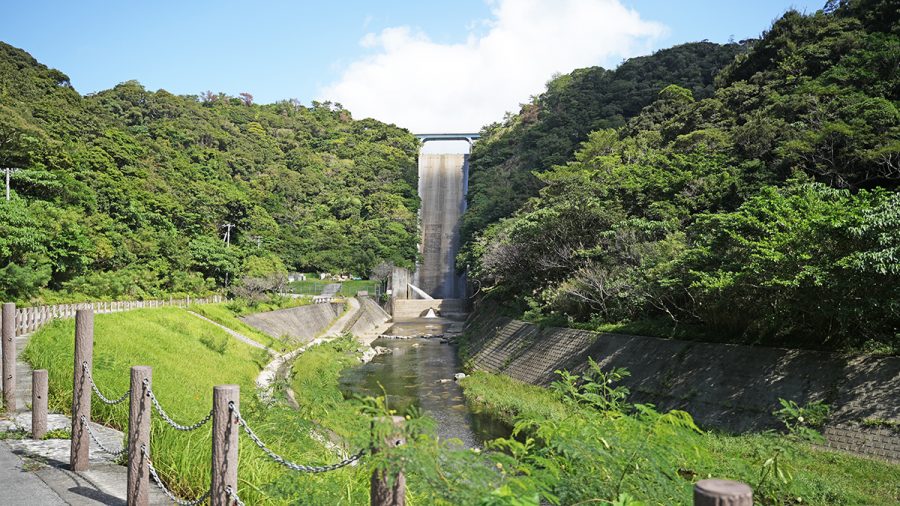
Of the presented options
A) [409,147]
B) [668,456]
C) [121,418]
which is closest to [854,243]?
[668,456]

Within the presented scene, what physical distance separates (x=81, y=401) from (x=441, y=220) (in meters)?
74.4

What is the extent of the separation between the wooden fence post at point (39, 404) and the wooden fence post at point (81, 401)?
1.64 m

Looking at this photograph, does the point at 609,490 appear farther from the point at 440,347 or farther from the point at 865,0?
the point at 865,0

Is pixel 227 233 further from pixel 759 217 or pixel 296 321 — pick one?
pixel 759 217

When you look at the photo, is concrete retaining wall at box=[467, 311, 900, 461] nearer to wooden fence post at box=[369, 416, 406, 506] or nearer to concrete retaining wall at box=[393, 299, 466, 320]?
wooden fence post at box=[369, 416, 406, 506]

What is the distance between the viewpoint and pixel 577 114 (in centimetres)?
7200

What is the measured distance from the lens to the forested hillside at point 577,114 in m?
63.9

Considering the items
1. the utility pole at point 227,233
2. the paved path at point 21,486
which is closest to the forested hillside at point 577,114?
the utility pole at point 227,233

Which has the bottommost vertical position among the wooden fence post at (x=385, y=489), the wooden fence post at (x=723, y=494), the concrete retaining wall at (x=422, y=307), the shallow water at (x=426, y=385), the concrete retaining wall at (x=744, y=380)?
the shallow water at (x=426, y=385)

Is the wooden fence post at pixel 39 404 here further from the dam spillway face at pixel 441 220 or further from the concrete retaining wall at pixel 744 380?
the dam spillway face at pixel 441 220

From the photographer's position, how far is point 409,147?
330 ft

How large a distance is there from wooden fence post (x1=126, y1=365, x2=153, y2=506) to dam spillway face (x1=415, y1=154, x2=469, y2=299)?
63.2 meters

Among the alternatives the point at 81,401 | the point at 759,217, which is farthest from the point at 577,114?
the point at 81,401

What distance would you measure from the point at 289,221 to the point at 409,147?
109ft
